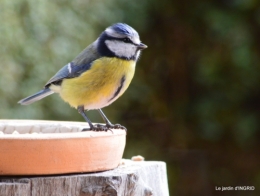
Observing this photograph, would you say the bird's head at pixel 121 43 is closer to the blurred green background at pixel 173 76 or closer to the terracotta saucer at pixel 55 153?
the terracotta saucer at pixel 55 153

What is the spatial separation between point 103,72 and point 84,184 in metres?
0.72

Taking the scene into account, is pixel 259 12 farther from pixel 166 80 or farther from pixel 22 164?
pixel 22 164

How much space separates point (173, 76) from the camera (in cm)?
539

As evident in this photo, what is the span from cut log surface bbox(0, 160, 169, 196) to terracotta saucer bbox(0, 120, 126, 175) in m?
0.03

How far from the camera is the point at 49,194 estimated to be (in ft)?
6.42

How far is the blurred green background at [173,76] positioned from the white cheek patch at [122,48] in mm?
1584

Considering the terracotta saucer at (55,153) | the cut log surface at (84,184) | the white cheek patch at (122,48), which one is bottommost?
the cut log surface at (84,184)

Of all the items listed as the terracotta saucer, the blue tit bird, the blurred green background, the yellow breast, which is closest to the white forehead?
the blue tit bird

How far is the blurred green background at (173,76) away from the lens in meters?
4.24

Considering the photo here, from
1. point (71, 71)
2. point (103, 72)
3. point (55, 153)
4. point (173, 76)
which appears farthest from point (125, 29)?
point (173, 76)

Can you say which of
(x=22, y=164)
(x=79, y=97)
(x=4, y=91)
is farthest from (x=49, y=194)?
(x=4, y=91)

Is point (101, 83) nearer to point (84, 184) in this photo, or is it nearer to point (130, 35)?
point (130, 35)

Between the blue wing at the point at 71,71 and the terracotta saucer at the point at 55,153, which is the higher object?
the blue wing at the point at 71,71

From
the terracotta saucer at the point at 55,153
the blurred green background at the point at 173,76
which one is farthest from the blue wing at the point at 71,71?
the blurred green background at the point at 173,76
